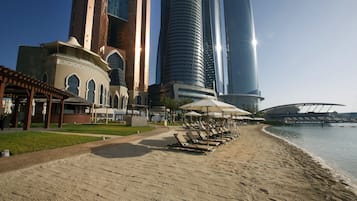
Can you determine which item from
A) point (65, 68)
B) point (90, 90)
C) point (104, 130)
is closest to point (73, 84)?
point (65, 68)

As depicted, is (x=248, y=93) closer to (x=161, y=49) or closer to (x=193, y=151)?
(x=161, y=49)

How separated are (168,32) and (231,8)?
3378 inches

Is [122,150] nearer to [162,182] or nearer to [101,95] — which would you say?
[162,182]

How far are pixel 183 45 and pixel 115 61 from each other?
155ft

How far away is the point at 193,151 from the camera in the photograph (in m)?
7.12

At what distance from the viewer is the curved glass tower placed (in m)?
103

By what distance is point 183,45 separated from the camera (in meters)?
105

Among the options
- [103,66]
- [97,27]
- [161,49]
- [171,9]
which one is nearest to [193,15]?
[171,9]

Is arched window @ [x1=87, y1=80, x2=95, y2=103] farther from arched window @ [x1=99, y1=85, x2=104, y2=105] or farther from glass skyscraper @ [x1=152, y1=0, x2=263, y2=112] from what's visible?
glass skyscraper @ [x1=152, y1=0, x2=263, y2=112]

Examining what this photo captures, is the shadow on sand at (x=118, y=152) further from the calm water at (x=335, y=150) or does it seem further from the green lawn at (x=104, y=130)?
the calm water at (x=335, y=150)

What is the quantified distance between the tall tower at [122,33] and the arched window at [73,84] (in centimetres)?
2845

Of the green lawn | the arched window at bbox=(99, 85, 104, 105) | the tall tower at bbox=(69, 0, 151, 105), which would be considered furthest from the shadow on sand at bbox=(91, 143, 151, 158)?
the tall tower at bbox=(69, 0, 151, 105)

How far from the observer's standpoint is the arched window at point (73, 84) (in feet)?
115

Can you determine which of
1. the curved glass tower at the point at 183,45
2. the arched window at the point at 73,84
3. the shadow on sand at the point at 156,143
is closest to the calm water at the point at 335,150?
the shadow on sand at the point at 156,143
